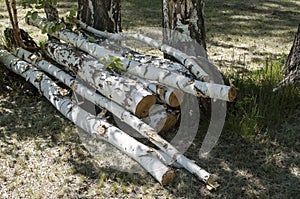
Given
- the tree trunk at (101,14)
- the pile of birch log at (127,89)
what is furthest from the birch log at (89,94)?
the tree trunk at (101,14)

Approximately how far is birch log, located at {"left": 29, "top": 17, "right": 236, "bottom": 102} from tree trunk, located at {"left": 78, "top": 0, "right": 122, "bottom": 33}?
1.22ft

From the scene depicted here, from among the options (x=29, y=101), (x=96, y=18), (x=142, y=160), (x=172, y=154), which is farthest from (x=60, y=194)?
(x=96, y=18)

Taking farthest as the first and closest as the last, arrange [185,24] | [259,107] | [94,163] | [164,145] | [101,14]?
Answer: [101,14] < [185,24] < [259,107] < [94,163] < [164,145]

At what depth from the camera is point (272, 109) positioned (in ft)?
13.9

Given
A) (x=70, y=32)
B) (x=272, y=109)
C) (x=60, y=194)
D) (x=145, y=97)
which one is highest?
(x=70, y=32)

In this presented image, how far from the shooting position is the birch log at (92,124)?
3.50 m

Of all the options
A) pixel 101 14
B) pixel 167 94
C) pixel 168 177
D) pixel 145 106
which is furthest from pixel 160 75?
pixel 101 14

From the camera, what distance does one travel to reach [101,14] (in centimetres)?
539

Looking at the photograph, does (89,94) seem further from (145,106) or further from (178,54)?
(178,54)

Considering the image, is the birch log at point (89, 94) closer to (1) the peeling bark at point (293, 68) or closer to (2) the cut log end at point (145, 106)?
(2) the cut log end at point (145, 106)

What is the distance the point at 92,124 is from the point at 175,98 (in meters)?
0.82

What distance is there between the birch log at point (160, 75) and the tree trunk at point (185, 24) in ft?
1.69

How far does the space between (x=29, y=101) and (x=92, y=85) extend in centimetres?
95

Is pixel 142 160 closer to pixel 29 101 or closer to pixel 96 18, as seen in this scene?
pixel 29 101
